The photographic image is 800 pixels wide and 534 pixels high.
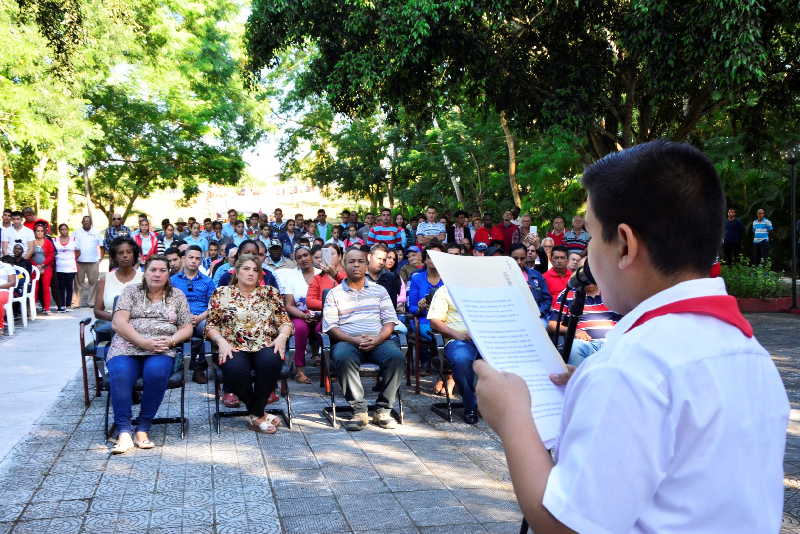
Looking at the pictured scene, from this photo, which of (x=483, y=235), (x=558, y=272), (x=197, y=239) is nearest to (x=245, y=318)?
(x=558, y=272)

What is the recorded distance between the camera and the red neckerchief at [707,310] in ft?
3.68

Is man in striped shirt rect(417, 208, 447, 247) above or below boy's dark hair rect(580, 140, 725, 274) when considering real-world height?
above

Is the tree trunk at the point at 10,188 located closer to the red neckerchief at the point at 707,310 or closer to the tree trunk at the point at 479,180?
the tree trunk at the point at 479,180

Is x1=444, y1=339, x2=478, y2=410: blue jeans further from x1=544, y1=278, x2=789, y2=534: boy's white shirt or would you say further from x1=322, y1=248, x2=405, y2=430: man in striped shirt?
x1=544, y1=278, x2=789, y2=534: boy's white shirt

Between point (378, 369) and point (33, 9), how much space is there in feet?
30.4

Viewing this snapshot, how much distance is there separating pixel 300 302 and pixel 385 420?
3.30 meters

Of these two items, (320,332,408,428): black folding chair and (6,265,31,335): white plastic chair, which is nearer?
(320,332,408,428): black folding chair

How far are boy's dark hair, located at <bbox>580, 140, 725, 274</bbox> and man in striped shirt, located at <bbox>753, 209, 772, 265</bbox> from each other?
65.6ft

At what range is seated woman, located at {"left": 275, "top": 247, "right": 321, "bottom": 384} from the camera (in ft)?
27.1

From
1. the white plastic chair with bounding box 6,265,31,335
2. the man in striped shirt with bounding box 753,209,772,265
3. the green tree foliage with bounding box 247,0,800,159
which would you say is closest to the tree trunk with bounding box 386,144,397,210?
the man in striped shirt with bounding box 753,209,772,265

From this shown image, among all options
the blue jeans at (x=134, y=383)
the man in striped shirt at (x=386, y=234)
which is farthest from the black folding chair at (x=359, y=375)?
the man in striped shirt at (x=386, y=234)

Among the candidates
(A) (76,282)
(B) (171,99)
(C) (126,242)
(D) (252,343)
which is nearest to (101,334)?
(C) (126,242)

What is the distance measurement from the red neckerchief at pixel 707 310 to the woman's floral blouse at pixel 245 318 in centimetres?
549

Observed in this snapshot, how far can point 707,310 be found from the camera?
3.68ft
